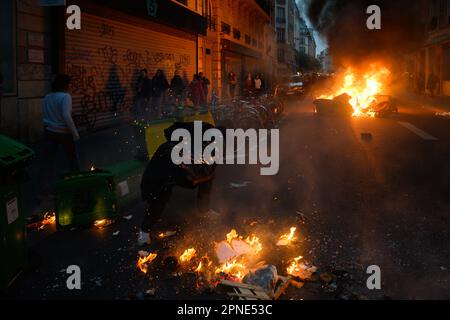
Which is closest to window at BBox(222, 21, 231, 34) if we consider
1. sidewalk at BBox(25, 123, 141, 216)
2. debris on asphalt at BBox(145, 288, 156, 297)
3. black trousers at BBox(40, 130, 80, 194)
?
sidewalk at BBox(25, 123, 141, 216)

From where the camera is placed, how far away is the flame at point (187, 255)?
3.79 metres

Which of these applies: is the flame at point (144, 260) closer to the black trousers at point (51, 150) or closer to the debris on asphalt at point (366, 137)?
the black trousers at point (51, 150)

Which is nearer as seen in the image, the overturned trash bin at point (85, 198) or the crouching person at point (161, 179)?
the crouching person at point (161, 179)

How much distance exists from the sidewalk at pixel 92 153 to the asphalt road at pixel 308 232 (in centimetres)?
136

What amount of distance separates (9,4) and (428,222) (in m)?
8.44

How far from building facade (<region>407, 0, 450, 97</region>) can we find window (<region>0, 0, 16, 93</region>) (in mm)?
25540

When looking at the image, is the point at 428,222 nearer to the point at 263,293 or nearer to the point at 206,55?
the point at 263,293

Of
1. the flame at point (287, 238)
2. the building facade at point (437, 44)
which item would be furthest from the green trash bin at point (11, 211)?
the building facade at point (437, 44)

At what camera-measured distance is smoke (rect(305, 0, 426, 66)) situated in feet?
77.9

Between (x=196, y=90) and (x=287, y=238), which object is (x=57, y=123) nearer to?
(x=287, y=238)

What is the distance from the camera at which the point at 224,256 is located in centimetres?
386

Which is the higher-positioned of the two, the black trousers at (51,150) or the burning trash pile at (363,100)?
the burning trash pile at (363,100)

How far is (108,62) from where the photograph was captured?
1259cm

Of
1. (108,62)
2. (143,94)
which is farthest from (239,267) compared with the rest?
(143,94)
